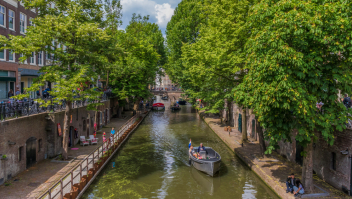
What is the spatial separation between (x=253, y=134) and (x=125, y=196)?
1757cm

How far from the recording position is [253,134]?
27.1 m

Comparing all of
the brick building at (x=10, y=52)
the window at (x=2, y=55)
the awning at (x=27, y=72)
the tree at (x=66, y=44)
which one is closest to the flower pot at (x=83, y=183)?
the tree at (x=66, y=44)

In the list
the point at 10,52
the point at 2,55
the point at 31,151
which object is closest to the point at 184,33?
the point at 2,55

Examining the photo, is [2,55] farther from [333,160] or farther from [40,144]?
[333,160]

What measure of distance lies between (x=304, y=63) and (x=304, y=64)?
5 centimetres

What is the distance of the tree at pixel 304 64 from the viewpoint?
1054cm

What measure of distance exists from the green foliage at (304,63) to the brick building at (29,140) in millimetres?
13492

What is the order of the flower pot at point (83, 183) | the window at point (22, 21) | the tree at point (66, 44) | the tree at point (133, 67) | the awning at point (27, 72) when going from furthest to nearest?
1. the tree at point (133, 67)
2. the awning at point (27, 72)
3. the window at point (22, 21)
4. the tree at point (66, 44)
5. the flower pot at point (83, 183)

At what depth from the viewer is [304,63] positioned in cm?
1089

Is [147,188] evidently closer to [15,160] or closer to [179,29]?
[15,160]

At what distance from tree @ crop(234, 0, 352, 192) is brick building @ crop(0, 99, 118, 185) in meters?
13.5

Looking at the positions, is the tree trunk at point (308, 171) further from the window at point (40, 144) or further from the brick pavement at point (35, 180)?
the window at point (40, 144)

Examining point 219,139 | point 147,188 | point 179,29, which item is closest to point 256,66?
point 147,188

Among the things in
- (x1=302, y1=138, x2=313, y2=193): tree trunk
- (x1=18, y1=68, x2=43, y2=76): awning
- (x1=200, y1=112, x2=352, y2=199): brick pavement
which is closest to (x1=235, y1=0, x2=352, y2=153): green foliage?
(x1=302, y1=138, x2=313, y2=193): tree trunk
